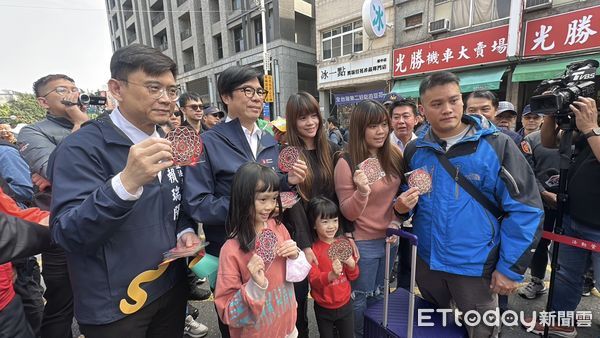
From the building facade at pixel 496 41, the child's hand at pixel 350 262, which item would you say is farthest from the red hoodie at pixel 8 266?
the building facade at pixel 496 41

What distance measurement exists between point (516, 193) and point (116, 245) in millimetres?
2287

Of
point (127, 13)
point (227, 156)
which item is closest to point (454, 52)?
point (227, 156)

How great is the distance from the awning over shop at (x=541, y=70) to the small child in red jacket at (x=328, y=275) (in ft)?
33.5

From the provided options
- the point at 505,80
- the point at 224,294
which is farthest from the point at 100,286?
the point at 505,80

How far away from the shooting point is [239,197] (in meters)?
1.68

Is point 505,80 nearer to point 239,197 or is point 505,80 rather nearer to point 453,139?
point 453,139

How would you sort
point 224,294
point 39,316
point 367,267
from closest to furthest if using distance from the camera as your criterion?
point 224,294 < point 39,316 < point 367,267

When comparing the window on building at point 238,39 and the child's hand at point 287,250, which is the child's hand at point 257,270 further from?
the window on building at point 238,39

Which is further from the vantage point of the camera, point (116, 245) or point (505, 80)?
point (505, 80)

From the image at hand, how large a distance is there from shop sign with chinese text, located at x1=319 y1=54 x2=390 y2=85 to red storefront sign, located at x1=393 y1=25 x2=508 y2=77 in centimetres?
67

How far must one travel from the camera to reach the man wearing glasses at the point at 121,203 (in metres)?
1.18

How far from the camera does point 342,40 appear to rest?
15.5m

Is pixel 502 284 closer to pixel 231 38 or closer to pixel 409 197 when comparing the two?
pixel 409 197

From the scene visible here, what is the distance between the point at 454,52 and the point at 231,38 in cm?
1588
